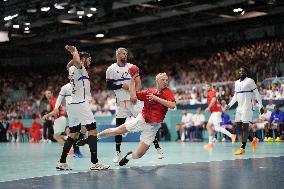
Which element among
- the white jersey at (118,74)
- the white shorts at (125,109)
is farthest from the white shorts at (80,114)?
the white shorts at (125,109)

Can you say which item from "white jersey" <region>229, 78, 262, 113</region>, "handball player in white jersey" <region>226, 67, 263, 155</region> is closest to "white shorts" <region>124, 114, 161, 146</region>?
"handball player in white jersey" <region>226, 67, 263, 155</region>

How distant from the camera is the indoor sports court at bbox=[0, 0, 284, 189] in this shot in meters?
8.88

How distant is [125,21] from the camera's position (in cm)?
3303

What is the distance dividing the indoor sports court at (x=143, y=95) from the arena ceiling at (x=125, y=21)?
88 millimetres

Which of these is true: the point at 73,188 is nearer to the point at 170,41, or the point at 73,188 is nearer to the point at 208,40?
the point at 208,40

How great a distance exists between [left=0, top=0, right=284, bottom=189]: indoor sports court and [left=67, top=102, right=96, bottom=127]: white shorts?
20mm

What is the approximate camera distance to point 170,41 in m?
40.1

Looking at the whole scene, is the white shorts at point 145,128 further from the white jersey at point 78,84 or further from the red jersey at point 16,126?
the red jersey at point 16,126

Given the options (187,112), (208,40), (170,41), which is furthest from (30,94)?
(187,112)

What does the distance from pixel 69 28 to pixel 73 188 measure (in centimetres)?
2814

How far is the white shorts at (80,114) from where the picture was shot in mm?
9039

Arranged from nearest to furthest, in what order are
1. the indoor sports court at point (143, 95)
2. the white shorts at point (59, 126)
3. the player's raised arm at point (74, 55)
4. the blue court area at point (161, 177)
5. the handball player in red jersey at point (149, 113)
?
1. the blue court area at point (161, 177)
2. the player's raised arm at point (74, 55)
3. the indoor sports court at point (143, 95)
4. the handball player in red jersey at point (149, 113)
5. the white shorts at point (59, 126)

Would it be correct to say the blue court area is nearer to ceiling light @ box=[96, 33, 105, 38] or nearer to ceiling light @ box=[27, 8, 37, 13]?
ceiling light @ box=[27, 8, 37, 13]

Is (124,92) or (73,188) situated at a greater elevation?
(124,92)
